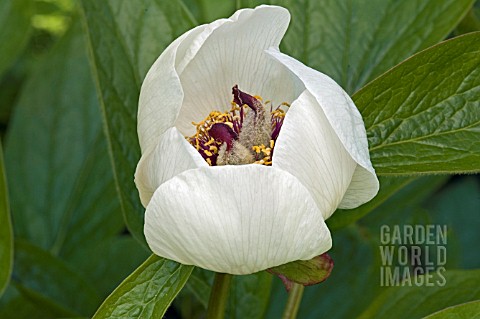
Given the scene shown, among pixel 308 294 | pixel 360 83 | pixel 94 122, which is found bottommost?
pixel 308 294

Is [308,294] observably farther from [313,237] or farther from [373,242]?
[313,237]

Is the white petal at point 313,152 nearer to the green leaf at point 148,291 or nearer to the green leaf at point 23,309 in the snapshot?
the green leaf at point 148,291

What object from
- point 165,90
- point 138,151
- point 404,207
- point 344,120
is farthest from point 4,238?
point 404,207

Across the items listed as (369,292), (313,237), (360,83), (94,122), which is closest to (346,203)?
(313,237)

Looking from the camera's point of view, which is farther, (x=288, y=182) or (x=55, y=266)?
(x=55, y=266)

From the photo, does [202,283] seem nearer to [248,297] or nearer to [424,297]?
[248,297]

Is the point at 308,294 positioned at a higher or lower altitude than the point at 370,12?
lower

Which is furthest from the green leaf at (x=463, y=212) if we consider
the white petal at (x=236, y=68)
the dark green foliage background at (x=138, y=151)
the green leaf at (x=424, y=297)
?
the white petal at (x=236, y=68)
